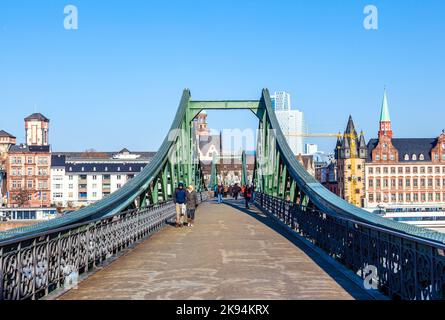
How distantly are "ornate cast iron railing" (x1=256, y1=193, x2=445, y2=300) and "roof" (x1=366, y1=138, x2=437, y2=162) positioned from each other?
101702mm

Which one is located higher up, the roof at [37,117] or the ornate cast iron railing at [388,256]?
the roof at [37,117]

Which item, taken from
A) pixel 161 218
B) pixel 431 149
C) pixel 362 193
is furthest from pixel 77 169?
pixel 161 218

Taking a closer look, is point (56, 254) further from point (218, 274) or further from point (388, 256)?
point (388, 256)

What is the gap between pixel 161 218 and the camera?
1902cm

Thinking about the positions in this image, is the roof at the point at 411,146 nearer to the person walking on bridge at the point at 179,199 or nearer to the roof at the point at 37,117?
the roof at the point at 37,117

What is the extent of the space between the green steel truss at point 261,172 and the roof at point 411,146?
245 feet

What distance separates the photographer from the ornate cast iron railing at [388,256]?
581 cm

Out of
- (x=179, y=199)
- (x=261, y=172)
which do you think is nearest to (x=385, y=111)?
(x=261, y=172)

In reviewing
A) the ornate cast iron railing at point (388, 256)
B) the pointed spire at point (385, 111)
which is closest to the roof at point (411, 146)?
the pointed spire at point (385, 111)

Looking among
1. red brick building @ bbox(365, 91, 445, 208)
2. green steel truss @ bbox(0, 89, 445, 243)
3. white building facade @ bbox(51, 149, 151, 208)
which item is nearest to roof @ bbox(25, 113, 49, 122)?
white building facade @ bbox(51, 149, 151, 208)

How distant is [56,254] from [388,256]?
444cm

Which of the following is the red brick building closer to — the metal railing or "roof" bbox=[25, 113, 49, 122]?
"roof" bbox=[25, 113, 49, 122]
